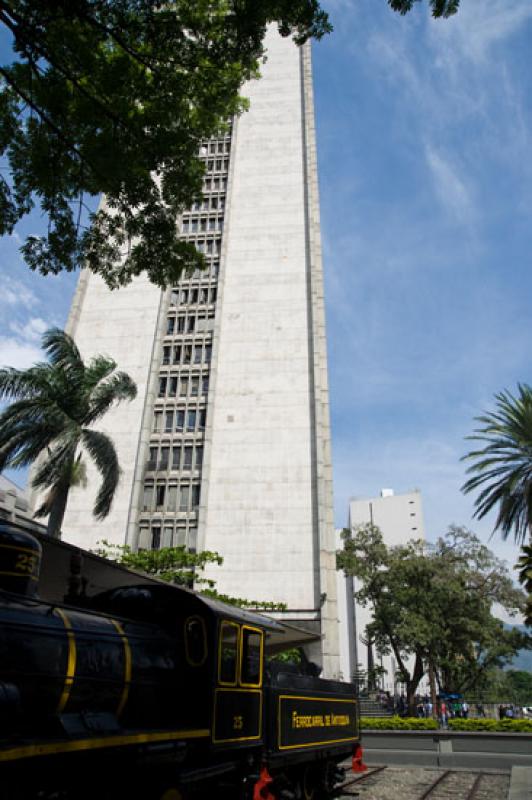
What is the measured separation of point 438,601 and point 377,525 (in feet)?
144

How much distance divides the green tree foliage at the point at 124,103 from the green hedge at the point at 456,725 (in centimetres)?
2314

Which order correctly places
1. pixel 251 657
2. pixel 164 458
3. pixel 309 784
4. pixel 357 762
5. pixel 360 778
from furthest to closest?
pixel 164 458 → pixel 360 778 → pixel 357 762 → pixel 309 784 → pixel 251 657

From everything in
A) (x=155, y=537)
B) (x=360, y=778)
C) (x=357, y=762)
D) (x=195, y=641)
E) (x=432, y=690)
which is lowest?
(x=360, y=778)

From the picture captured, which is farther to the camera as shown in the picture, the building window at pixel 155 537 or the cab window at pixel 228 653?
the building window at pixel 155 537

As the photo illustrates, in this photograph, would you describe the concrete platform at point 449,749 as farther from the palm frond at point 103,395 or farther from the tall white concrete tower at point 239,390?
the palm frond at point 103,395

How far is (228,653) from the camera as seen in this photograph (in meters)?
7.79

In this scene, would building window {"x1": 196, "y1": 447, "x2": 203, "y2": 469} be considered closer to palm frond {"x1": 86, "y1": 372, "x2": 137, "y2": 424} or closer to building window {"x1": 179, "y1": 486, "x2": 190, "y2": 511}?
building window {"x1": 179, "y1": 486, "x2": 190, "y2": 511}

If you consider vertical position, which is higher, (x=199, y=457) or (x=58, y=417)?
(x=199, y=457)

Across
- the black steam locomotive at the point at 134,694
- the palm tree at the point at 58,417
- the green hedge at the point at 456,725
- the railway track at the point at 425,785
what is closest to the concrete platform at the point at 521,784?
the railway track at the point at 425,785

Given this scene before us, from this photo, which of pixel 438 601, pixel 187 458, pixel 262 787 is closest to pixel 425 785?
pixel 262 787

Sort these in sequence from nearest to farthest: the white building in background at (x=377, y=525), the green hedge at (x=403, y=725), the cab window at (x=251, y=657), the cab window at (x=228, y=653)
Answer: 1. the cab window at (x=228, y=653)
2. the cab window at (x=251, y=657)
3. the green hedge at (x=403, y=725)
4. the white building in background at (x=377, y=525)

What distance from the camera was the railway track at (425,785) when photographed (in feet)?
44.1

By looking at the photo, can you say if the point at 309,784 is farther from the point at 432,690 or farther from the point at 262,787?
the point at 432,690

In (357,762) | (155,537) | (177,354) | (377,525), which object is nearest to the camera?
(357,762)
